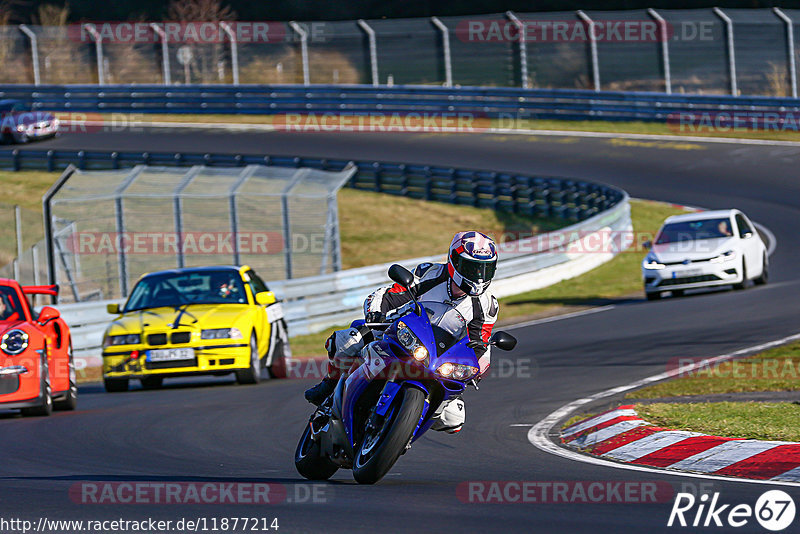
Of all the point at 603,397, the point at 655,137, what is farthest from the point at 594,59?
the point at 603,397

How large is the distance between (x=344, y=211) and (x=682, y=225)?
1351 centimetres

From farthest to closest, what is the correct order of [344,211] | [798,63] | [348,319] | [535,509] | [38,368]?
[798,63] < [344,211] < [348,319] < [38,368] < [535,509]

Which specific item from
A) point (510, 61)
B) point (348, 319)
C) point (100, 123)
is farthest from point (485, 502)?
point (100, 123)

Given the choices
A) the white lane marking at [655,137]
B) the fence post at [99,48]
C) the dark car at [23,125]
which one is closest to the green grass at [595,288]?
the white lane marking at [655,137]

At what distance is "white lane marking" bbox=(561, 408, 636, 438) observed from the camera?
33.3ft

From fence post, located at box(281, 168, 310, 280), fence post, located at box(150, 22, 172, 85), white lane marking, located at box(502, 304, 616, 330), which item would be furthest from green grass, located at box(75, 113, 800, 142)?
fence post, located at box(281, 168, 310, 280)

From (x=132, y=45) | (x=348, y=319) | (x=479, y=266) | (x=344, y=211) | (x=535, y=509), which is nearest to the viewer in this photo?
(x=535, y=509)

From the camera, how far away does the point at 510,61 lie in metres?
44.2

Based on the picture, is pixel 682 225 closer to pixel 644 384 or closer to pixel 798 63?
pixel 644 384

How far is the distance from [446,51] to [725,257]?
24.9 metres

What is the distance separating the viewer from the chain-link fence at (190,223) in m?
23.1

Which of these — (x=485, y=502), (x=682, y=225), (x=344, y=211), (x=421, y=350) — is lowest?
(x=344, y=211)

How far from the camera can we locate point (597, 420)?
10.3 metres

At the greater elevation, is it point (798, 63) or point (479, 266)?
point (479, 266)
